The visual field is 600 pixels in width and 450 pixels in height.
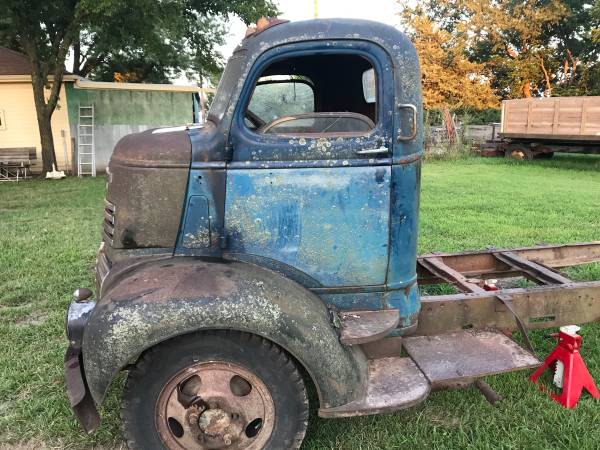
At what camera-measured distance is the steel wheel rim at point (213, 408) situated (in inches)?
94.9

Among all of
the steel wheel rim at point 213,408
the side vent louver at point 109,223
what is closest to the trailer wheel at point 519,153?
the side vent louver at point 109,223

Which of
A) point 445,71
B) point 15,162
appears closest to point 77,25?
point 15,162

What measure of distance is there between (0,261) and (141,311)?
4393 millimetres

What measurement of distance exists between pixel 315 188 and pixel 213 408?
116 centimetres

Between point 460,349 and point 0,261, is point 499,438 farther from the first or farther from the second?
point 0,261

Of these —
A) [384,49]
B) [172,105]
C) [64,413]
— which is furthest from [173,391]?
[172,105]

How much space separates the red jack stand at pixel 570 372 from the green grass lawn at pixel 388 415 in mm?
76

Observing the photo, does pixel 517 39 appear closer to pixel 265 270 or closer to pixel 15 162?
pixel 15 162

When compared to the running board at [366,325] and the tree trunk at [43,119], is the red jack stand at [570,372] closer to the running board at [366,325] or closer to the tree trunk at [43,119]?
the running board at [366,325]

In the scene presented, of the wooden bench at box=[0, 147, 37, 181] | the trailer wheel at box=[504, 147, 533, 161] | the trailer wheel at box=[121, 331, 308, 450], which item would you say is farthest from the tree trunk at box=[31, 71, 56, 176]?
the trailer wheel at box=[504, 147, 533, 161]

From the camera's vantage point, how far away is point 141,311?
90.1 inches

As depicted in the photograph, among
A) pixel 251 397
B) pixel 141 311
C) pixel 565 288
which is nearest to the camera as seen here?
pixel 141 311

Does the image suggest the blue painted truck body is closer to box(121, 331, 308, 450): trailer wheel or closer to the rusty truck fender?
the rusty truck fender

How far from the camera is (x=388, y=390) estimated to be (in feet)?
8.51
